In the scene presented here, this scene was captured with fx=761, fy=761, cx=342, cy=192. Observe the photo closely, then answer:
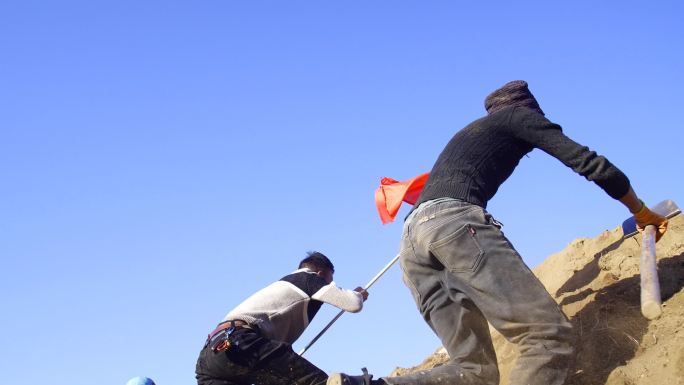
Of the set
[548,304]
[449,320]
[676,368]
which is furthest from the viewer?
[449,320]

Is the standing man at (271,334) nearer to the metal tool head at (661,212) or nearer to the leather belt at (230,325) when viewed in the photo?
the leather belt at (230,325)

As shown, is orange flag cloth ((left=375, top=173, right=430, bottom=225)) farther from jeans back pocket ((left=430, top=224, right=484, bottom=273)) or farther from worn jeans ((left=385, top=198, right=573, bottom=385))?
jeans back pocket ((left=430, top=224, right=484, bottom=273))

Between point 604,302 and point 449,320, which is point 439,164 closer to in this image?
point 449,320

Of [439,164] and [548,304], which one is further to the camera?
[439,164]

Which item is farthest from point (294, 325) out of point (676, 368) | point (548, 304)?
point (676, 368)

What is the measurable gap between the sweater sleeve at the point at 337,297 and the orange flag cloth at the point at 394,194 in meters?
1.64

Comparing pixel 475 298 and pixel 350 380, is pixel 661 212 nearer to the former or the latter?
pixel 475 298

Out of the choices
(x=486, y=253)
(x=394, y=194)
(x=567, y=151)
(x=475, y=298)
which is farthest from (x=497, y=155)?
(x=394, y=194)

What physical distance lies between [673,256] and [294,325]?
2942mm

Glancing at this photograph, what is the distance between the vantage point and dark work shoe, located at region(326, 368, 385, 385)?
15.0 ft

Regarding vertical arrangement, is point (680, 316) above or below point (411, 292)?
below

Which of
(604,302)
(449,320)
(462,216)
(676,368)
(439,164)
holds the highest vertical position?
(439,164)

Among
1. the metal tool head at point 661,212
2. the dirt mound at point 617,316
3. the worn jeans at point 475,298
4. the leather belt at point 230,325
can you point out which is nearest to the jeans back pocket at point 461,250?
the worn jeans at point 475,298

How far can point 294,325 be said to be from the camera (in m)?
5.59
